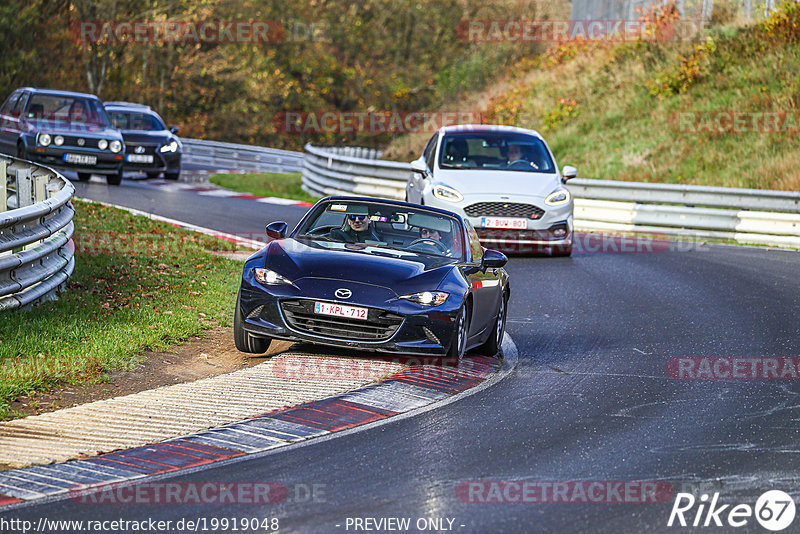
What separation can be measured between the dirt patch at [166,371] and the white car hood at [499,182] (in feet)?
23.3

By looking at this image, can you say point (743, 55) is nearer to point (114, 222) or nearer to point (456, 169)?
point (456, 169)

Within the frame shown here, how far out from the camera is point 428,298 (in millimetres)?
Result: 8844

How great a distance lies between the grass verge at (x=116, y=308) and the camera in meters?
8.12

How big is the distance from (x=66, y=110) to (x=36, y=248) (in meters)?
15.7

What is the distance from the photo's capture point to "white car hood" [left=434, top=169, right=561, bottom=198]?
16.8 m

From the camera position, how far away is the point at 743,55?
32.3m
